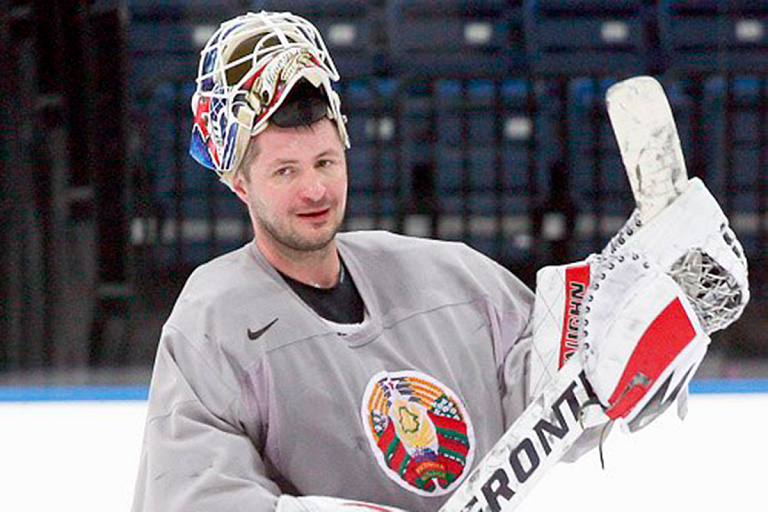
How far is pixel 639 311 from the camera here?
49.8 inches

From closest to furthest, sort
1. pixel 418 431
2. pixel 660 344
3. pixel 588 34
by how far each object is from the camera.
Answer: pixel 660 344
pixel 418 431
pixel 588 34

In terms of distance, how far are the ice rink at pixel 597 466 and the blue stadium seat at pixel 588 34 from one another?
58.8 inches

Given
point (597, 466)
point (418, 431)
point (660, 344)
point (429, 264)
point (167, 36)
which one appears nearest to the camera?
point (660, 344)

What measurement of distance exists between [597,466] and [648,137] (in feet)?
4.09

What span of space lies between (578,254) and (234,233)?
99cm

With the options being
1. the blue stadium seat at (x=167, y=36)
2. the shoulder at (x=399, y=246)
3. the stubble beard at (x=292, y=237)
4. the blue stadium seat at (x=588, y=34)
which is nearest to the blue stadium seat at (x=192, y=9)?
the blue stadium seat at (x=167, y=36)

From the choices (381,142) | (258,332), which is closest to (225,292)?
(258,332)

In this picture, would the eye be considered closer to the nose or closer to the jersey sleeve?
the nose

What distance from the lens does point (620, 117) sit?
1272mm

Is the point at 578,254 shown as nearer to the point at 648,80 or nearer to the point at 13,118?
the point at 13,118

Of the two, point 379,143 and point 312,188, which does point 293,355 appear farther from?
point 379,143

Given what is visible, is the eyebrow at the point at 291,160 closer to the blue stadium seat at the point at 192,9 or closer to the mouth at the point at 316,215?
the mouth at the point at 316,215

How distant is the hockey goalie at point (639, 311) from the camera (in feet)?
4.15

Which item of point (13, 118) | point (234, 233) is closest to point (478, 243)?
point (234, 233)
